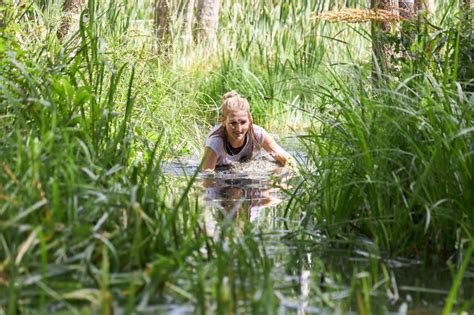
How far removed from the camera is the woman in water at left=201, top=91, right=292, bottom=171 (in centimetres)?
1015

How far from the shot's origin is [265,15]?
15516 mm

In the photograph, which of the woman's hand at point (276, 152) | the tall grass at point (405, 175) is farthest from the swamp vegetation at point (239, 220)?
the woman's hand at point (276, 152)

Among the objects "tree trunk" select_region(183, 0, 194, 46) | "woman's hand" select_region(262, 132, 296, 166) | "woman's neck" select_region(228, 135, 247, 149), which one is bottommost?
"woman's hand" select_region(262, 132, 296, 166)

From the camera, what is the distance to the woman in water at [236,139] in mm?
10148

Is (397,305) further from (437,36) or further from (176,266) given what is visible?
(437,36)

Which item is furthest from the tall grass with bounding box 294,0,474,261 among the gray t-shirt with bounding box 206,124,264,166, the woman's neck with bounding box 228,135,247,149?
the woman's neck with bounding box 228,135,247,149

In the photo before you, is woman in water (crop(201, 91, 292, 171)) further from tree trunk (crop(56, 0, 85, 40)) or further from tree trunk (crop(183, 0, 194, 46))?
tree trunk (crop(183, 0, 194, 46))

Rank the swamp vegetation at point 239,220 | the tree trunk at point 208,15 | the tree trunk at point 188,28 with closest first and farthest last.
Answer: the swamp vegetation at point 239,220, the tree trunk at point 188,28, the tree trunk at point 208,15

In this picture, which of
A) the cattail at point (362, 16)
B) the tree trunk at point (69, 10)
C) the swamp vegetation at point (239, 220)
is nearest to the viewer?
the swamp vegetation at point (239, 220)

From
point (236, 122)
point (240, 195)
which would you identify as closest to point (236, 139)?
point (236, 122)

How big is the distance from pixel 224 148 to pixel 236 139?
7.6 inches

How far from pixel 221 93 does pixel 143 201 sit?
9.49 metres

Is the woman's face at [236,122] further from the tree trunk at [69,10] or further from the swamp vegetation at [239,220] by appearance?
the swamp vegetation at [239,220]

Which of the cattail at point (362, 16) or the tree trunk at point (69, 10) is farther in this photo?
the tree trunk at point (69, 10)
